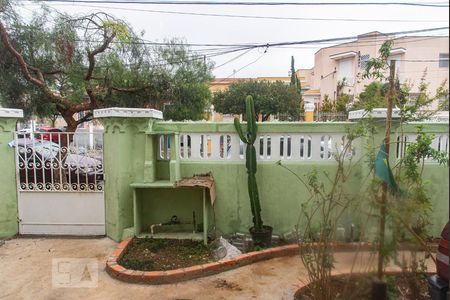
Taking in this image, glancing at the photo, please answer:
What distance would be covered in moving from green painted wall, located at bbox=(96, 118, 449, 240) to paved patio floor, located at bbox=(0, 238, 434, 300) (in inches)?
26.6

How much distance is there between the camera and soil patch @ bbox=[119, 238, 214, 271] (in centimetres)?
354

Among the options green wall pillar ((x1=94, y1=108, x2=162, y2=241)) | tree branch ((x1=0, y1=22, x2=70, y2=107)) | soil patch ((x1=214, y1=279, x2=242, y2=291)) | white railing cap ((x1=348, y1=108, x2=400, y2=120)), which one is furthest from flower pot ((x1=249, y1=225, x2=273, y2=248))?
tree branch ((x1=0, y1=22, x2=70, y2=107))

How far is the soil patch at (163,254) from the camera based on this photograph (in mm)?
3535

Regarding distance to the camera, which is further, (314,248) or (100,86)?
(100,86)

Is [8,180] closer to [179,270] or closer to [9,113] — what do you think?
[9,113]

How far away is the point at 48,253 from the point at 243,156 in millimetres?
2742

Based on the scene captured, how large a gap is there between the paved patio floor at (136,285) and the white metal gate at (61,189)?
0.54 m

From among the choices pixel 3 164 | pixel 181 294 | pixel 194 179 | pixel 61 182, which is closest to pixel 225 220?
pixel 194 179

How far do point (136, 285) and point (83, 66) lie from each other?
5.83m

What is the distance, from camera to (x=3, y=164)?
4355 mm

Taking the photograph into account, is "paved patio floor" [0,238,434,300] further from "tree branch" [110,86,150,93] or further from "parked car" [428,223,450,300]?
"tree branch" [110,86,150,93]

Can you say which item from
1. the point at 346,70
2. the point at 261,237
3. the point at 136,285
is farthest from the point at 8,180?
the point at 346,70

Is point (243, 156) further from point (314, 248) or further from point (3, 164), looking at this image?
point (3, 164)

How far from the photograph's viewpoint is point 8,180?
4395mm
